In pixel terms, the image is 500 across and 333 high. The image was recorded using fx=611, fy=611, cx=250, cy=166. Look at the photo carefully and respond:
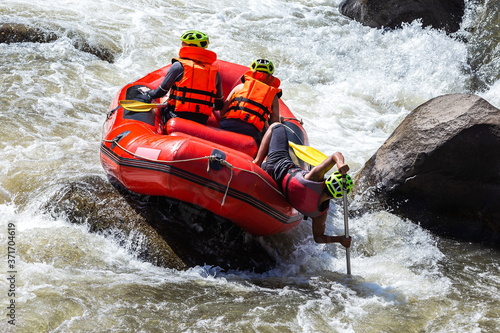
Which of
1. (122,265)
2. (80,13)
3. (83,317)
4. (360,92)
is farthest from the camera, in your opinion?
(80,13)

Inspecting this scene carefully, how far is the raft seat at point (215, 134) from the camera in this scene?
5.11 metres

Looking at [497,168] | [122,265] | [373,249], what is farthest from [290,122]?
[122,265]

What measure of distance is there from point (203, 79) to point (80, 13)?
4907mm

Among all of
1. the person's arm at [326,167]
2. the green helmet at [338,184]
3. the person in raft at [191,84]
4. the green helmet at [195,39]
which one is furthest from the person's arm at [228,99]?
the green helmet at [338,184]

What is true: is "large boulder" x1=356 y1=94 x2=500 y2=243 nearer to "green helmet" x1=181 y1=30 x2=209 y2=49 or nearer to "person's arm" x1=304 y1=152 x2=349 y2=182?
"person's arm" x1=304 y1=152 x2=349 y2=182

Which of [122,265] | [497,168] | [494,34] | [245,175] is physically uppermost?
[494,34]

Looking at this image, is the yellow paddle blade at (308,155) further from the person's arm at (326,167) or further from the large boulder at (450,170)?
the large boulder at (450,170)

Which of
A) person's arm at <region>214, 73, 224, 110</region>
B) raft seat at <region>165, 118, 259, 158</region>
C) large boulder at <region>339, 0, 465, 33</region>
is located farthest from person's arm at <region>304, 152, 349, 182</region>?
large boulder at <region>339, 0, 465, 33</region>

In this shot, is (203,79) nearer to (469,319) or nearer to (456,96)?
(456,96)

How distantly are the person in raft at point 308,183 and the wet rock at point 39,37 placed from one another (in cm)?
443

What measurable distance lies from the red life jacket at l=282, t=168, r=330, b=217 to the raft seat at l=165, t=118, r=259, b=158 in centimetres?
73

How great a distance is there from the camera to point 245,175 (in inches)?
172

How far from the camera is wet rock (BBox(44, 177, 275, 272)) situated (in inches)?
175

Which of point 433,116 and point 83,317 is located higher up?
point 433,116
